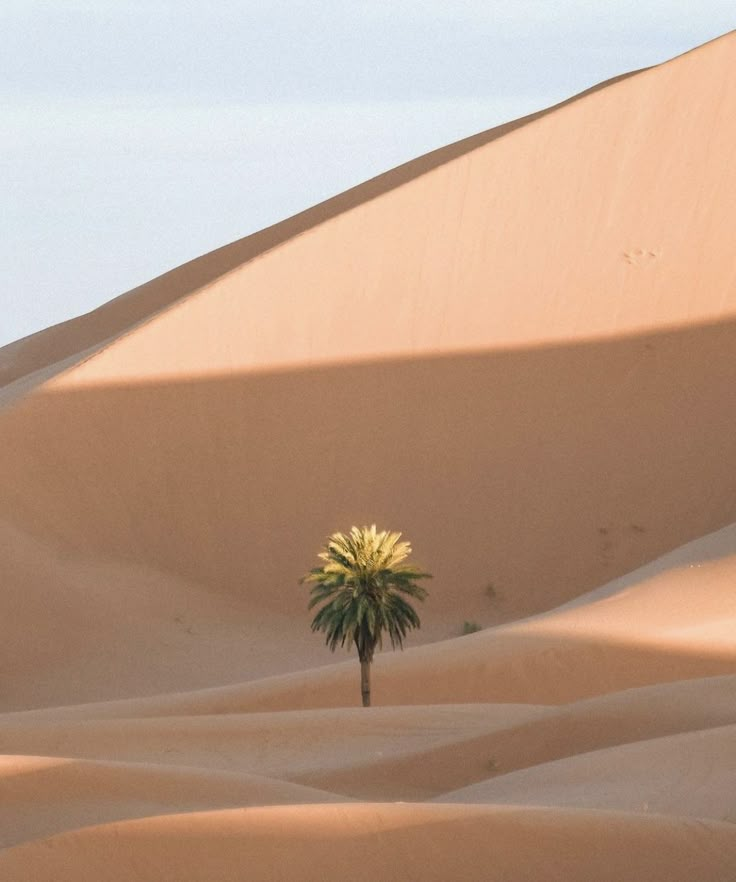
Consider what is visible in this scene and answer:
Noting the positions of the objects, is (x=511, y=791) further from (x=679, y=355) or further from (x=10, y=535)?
(x=679, y=355)

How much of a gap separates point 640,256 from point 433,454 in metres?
6.16

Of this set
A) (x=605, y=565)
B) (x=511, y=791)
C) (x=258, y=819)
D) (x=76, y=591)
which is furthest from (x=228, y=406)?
(x=258, y=819)

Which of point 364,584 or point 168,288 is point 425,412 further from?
point 168,288

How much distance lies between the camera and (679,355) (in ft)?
110

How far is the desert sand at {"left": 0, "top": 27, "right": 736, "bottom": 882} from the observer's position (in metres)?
22.0

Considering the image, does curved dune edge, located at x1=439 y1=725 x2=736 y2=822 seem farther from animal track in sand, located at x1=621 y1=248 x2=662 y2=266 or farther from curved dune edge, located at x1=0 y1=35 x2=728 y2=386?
curved dune edge, located at x1=0 y1=35 x2=728 y2=386

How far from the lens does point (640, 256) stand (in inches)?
1396

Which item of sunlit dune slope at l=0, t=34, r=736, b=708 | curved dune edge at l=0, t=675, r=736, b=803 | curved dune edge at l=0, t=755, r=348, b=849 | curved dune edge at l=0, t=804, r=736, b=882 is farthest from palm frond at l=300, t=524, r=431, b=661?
A: curved dune edge at l=0, t=804, r=736, b=882

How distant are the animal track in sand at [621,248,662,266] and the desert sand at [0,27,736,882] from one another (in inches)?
1.8

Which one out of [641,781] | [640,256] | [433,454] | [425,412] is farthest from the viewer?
[640,256]

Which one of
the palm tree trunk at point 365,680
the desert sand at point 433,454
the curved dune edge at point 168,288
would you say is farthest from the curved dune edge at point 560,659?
the curved dune edge at point 168,288

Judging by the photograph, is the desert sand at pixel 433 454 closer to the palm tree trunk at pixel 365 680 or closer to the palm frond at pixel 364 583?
the palm tree trunk at pixel 365 680

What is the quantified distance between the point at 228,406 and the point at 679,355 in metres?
8.22

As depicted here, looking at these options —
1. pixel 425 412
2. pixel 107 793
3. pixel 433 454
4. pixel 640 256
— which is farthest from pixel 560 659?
pixel 640 256
